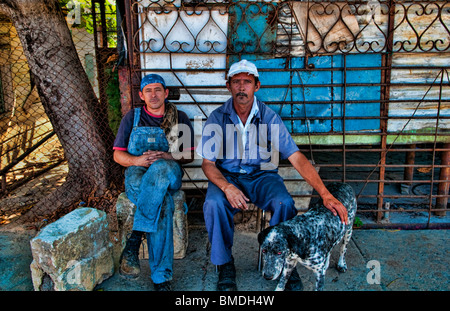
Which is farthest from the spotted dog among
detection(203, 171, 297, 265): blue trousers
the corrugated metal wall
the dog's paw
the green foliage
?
the green foliage

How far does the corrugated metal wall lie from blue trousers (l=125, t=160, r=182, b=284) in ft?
3.81

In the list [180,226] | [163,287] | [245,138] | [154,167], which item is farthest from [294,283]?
[154,167]

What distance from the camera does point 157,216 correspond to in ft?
9.25

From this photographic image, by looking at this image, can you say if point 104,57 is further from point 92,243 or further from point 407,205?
point 407,205

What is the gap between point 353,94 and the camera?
3859mm

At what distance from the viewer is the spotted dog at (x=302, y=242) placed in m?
2.31

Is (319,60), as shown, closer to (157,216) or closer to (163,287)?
(157,216)

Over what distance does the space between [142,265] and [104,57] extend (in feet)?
10.3

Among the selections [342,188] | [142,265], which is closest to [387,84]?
[342,188]

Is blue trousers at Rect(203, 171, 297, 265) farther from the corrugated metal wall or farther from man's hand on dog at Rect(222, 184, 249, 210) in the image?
the corrugated metal wall

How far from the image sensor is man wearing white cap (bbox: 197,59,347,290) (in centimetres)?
280

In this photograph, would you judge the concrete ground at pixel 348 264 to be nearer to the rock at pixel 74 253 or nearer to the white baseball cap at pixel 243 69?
the rock at pixel 74 253
